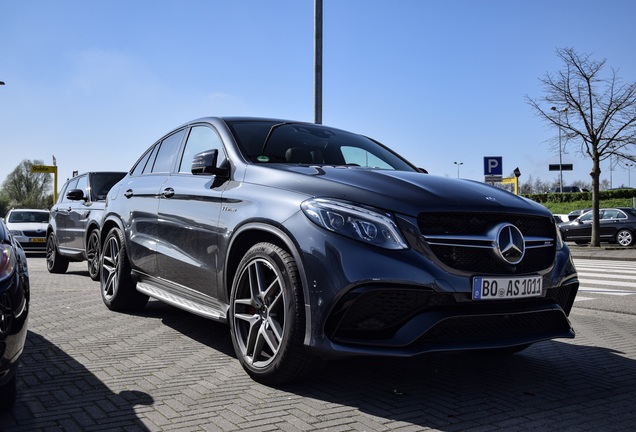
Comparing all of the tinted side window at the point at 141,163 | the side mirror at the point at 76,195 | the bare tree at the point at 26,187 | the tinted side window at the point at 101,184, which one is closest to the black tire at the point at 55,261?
the tinted side window at the point at 101,184

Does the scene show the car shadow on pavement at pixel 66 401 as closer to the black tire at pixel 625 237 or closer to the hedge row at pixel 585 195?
the black tire at pixel 625 237

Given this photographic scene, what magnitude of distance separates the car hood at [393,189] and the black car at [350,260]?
0.5 inches

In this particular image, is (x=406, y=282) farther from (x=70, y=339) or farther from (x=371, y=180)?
(x=70, y=339)

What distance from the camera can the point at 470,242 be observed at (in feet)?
11.8

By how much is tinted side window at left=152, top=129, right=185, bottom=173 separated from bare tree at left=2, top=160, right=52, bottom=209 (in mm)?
82306

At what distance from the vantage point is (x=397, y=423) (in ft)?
10.7

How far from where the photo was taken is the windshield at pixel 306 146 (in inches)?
189

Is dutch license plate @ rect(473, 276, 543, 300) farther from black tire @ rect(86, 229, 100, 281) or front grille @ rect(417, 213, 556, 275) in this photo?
black tire @ rect(86, 229, 100, 281)

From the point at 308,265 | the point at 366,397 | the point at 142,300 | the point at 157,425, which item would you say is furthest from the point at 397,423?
the point at 142,300

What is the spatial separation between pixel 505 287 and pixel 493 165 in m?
18.3

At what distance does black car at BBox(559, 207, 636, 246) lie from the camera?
80.3ft

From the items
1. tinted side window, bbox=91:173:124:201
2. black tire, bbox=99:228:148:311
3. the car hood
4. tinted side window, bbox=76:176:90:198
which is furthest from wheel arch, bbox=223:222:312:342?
tinted side window, bbox=76:176:90:198

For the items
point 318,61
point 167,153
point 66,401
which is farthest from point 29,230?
point 66,401

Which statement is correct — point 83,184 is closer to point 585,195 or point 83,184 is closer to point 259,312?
point 259,312
